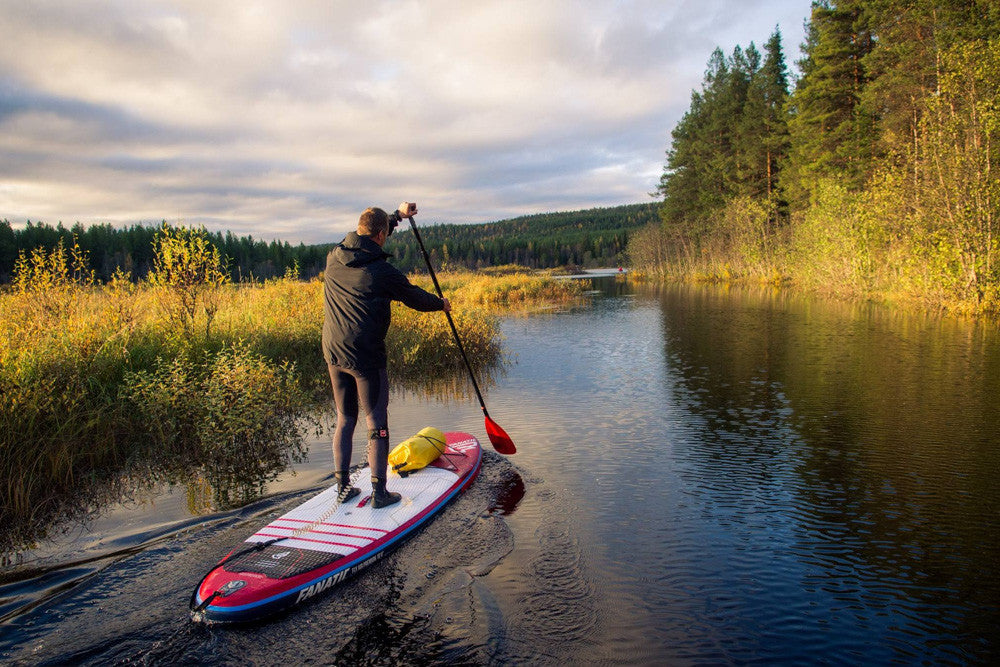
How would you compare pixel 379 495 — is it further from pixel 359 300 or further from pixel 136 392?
pixel 136 392

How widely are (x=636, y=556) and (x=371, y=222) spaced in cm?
392

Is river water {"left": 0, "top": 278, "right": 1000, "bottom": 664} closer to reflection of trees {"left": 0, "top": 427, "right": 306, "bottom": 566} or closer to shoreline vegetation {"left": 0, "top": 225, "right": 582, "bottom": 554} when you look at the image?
reflection of trees {"left": 0, "top": 427, "right": 306, "bottom": 566}

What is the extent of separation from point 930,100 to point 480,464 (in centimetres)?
1980

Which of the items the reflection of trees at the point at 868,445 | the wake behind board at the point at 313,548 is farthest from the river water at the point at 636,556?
the wake behind board at the point at 313,548

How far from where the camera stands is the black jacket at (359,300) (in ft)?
17.0

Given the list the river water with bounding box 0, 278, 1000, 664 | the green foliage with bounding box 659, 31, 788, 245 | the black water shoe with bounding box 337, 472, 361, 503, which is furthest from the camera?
the green foliage with bounding box 659, 31, 788, 245

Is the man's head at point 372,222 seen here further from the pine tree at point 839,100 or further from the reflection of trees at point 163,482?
the pine tree at point 839,100

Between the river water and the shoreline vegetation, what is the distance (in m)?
0.67

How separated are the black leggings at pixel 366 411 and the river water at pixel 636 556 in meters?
0.90

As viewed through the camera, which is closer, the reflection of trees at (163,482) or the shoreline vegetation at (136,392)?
the reflection of trees at (163,482)

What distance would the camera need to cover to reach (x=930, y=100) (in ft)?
58.7

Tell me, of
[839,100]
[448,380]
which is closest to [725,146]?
[839,100]

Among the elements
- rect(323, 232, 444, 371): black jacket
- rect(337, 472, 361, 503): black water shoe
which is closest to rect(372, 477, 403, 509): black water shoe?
rect(337, 472, 361, 503): black water shoe

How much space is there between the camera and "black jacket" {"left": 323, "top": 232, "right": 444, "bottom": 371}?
5.19m
